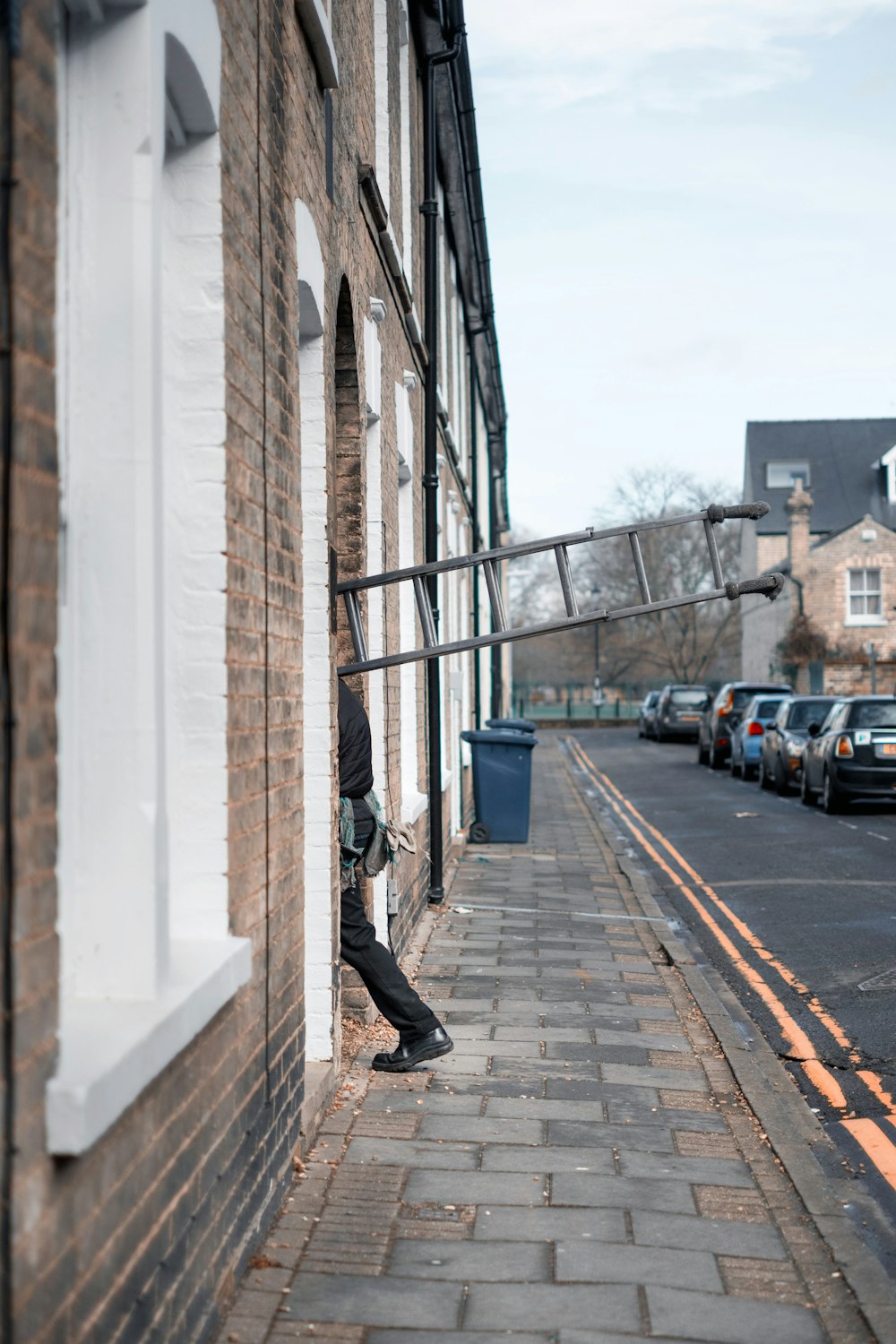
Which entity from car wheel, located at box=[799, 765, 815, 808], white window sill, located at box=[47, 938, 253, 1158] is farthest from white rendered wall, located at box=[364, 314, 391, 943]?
car wheel, located at box=[799, 765, 815, 808]

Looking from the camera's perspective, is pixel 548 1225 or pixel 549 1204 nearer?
pixel 548 1225

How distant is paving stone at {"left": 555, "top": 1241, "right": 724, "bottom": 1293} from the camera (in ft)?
12.6

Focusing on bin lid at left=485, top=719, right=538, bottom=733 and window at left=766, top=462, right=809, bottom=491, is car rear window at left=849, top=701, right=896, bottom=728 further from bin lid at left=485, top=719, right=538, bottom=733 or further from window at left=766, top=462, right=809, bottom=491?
window at left=766, top=462, right=809, bottom=491

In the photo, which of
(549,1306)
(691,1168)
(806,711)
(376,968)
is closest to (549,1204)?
(691,1168)

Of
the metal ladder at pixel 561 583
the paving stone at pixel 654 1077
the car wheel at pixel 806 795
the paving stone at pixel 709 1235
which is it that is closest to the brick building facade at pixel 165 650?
the metal ladder at pixel 561 583

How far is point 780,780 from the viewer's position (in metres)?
23.3

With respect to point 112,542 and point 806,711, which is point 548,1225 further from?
point 806,711

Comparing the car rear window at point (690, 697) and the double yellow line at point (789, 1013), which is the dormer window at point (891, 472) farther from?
the double yellow line at point (789, 1013)

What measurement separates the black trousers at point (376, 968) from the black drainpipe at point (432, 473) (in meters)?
4.70

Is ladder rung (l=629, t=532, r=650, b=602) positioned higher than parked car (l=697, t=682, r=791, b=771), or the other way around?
ladder rung (l=629, t=532, r=650, b=602)

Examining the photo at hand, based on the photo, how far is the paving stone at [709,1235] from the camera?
13.5ft

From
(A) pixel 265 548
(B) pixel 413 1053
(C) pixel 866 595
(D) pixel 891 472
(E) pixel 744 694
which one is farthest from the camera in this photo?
(D) pixel 891 472

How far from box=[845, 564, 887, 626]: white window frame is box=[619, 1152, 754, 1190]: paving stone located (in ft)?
146

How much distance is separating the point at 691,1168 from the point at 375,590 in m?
3.74
